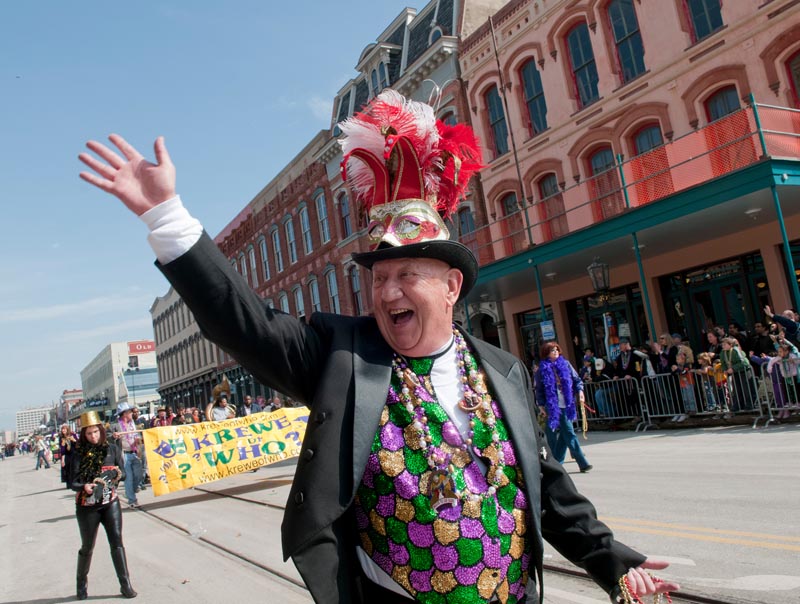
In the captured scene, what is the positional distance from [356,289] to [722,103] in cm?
1671

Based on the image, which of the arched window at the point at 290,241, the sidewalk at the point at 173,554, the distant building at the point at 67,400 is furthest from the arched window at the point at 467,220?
the distant building at the point at 67,400

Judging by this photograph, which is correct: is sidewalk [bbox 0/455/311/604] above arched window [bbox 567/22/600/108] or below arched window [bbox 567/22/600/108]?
below

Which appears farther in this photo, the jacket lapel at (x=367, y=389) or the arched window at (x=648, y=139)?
the arched window at (x=648, y=139)

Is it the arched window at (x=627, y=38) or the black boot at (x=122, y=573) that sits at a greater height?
the arched window at (x=627, y=38)

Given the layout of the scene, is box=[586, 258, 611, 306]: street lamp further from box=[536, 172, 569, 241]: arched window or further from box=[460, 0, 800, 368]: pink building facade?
box=[536, 172, 569, 241]: arched window

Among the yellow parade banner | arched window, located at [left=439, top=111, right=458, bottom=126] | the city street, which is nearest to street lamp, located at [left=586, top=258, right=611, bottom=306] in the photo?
the city street

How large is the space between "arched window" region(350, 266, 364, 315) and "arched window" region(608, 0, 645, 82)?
45.8 ft

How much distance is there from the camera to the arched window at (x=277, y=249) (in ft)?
116

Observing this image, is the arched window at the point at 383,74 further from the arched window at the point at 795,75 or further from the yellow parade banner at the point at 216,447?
the yellow parade banner at the point at 216,447

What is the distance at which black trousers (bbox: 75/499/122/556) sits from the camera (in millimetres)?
6383

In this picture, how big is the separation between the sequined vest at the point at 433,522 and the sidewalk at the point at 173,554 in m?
3.33

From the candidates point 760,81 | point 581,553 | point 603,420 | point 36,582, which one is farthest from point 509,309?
point 581,553

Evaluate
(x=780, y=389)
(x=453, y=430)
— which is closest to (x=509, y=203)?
(x=780, y=389)

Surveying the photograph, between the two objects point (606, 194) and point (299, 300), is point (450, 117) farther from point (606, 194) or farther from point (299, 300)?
point (299, 300)
